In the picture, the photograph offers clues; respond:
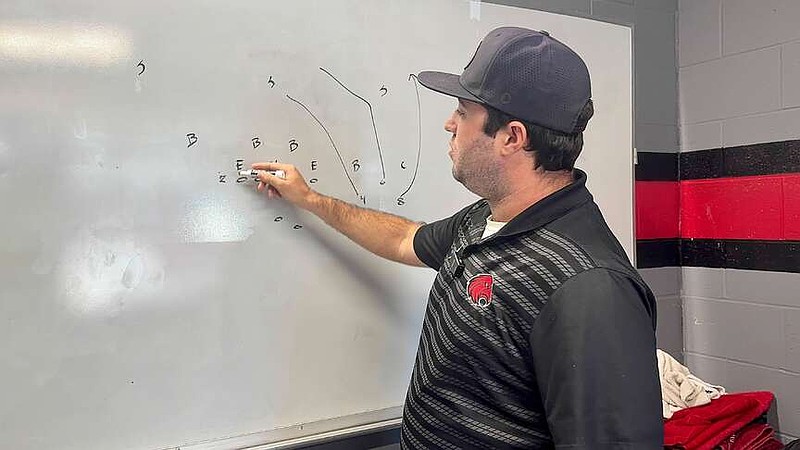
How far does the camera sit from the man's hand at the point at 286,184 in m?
1.38

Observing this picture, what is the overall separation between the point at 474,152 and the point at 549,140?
0.13 meters

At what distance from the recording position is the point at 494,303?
1.14 m

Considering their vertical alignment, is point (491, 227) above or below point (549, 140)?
below

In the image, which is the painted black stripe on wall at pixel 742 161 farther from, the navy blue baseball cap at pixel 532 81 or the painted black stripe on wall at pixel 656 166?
the navy blue baseball cap at pixel 532 81

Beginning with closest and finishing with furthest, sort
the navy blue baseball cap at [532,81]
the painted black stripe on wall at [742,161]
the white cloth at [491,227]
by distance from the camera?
the navy blue baseball cap at [532,81] → the white cloth at [491,227] → the painted black stripe on wall at [742,161]

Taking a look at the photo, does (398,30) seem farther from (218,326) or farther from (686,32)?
(686,32)

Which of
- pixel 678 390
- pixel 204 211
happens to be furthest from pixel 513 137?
pixel 678 390

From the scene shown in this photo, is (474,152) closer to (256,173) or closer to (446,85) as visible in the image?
(446,85)

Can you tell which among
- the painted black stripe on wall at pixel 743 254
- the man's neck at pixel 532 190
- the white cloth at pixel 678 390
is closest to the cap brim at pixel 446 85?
the man's neck at pixel 532 190

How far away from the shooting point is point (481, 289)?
1180 millimetres

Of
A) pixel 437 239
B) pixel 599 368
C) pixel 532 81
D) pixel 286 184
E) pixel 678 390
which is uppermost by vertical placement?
pixel 532 81

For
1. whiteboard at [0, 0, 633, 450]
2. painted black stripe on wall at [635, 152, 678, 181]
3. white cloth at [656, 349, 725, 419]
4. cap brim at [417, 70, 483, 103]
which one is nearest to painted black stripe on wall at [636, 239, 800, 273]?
painted black stripe on wall at [635, 152, 678, 181]

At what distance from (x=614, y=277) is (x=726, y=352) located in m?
1.36

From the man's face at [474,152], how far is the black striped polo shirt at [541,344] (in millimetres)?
98
